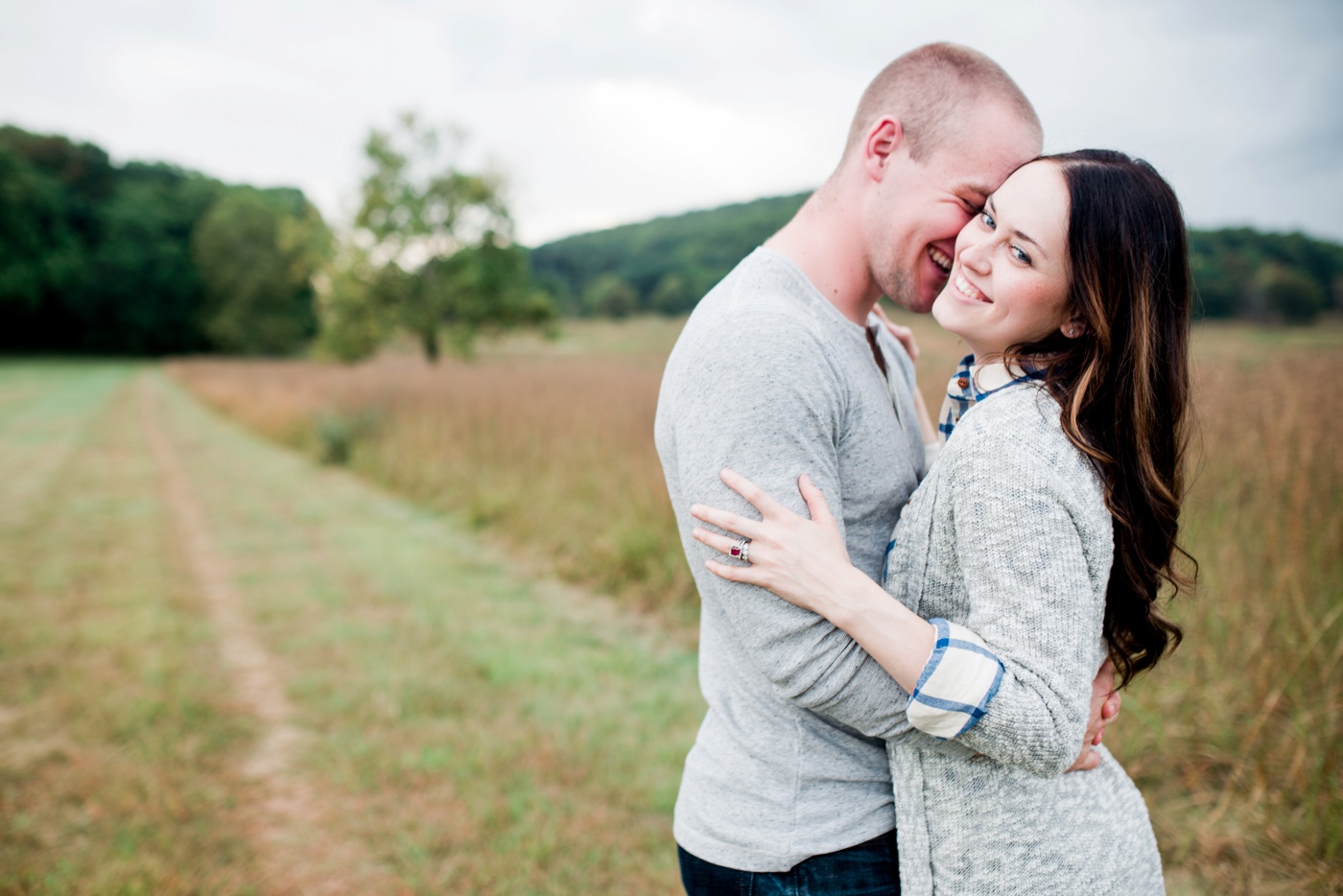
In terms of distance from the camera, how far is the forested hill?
14.1ft

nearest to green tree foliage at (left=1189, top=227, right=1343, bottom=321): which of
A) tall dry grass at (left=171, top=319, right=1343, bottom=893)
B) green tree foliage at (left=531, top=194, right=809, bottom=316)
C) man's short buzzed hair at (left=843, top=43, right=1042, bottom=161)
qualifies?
tall dry grass at (left=171, top=319, right=1343, bottom=893)

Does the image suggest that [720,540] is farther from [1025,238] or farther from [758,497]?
[1025,238]

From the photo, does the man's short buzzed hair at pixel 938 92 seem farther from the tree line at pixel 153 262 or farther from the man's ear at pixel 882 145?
the tree line at pixel 153 262

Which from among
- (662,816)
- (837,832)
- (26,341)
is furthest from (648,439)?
(26,341)

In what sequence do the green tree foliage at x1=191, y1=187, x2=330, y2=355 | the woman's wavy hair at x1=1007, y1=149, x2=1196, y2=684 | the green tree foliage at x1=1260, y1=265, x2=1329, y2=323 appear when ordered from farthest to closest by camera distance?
the green tree foliage at x1=191, y1=187, x2=330, y2=355 → the green tree foliage at x1=1260, y1=265, x2=1329, y2=323 → the woman's wavy hair at x1=1007, y1=149, x2=1196, y2=684

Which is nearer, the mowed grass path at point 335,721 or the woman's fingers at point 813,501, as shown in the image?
the woman's fingers at point 813,501

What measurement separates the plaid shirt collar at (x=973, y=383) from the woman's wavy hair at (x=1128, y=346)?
1.4 inches

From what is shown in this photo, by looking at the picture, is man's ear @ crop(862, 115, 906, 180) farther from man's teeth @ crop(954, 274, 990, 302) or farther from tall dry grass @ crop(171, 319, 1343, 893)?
tall dry grass @ crop(171, 319, 1343, 893)

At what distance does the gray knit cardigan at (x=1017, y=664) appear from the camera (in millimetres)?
1032

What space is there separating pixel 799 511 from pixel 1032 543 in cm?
31

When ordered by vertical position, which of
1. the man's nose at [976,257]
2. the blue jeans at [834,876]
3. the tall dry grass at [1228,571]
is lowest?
the tall dry grass at [1228,571]

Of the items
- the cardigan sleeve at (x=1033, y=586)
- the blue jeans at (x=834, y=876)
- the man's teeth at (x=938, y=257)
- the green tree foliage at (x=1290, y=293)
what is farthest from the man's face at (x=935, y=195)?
the green tree foliage at (x=1290, y=293)

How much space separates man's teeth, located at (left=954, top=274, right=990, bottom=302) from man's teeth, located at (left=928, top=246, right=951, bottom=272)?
147mm

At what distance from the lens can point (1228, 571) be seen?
11.1ft
